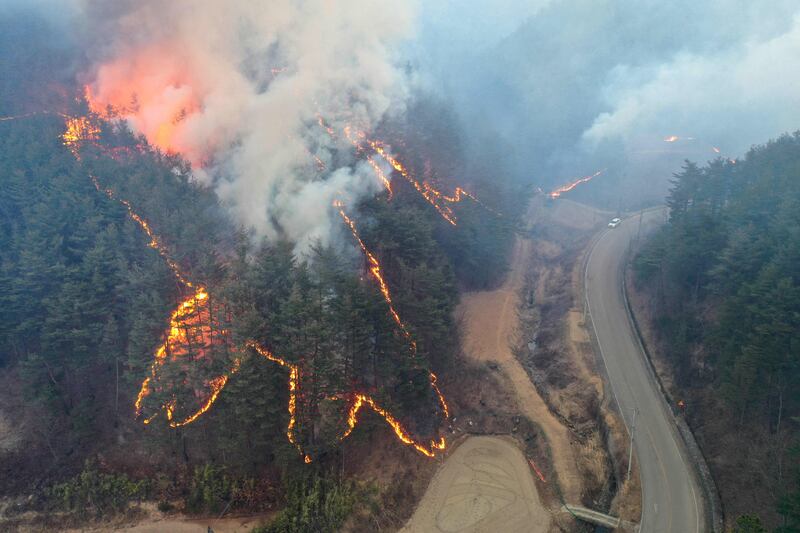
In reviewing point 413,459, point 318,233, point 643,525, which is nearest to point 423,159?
point 318,233

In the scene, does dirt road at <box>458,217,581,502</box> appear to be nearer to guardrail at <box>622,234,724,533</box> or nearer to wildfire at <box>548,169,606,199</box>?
guardrail at <box>622,234,724,533</box>

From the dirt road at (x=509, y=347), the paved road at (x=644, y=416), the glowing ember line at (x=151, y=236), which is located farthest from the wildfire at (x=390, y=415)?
A: the glowing ember line at (x=151, y=236)

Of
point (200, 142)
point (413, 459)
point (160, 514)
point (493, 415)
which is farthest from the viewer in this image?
point (200, 142)

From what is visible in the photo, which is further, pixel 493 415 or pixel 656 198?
pixel 656 198

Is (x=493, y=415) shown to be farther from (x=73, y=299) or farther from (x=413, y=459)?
(x=73, y=299)

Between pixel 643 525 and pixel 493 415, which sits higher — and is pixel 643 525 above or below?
below

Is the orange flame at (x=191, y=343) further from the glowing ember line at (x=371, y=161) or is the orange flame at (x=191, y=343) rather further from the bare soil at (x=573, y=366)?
the bare soil at (x=573, y=366)

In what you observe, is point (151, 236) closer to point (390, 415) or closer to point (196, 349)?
point (196, 349)
